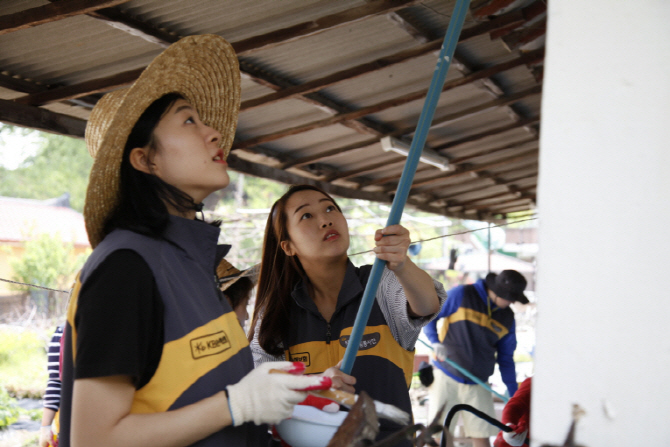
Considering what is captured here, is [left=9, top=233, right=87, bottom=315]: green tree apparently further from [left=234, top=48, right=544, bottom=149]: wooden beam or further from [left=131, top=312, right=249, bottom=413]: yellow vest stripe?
[left=131, top=312, right=249, bottom=413]: yellow vest stripe

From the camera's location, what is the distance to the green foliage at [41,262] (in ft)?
49.6

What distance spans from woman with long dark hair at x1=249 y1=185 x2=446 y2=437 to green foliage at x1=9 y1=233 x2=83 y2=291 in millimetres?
14759

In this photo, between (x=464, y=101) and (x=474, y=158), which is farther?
(x=474, y=158)

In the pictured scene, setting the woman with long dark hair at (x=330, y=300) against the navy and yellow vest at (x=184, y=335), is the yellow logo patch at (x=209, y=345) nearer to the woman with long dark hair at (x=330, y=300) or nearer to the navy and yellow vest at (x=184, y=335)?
the navy and yellow vest at (x=184, y=335)

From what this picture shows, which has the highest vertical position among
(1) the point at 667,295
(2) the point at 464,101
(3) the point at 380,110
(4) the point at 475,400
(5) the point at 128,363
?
(2) the point at 464,101

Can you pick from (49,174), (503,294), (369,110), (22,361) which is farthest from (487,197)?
(49,174)

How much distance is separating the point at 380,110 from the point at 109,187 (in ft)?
9.44

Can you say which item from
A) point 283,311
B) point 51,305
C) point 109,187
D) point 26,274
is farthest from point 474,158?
point 26,274

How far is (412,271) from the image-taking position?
1720 mm

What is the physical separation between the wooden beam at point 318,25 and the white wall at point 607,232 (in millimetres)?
1933

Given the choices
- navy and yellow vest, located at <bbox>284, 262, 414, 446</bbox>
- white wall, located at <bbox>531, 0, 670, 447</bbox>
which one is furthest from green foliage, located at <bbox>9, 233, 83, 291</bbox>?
white wall, located at <bbox>531, 0, 670, 447</bbox>

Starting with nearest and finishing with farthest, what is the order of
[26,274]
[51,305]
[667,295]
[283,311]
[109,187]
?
[667,295], [109,187], [283,311], [51,305], [26,274]

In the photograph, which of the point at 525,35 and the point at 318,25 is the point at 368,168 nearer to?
the point at 525,35

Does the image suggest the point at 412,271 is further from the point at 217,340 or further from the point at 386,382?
the point at 217,340
